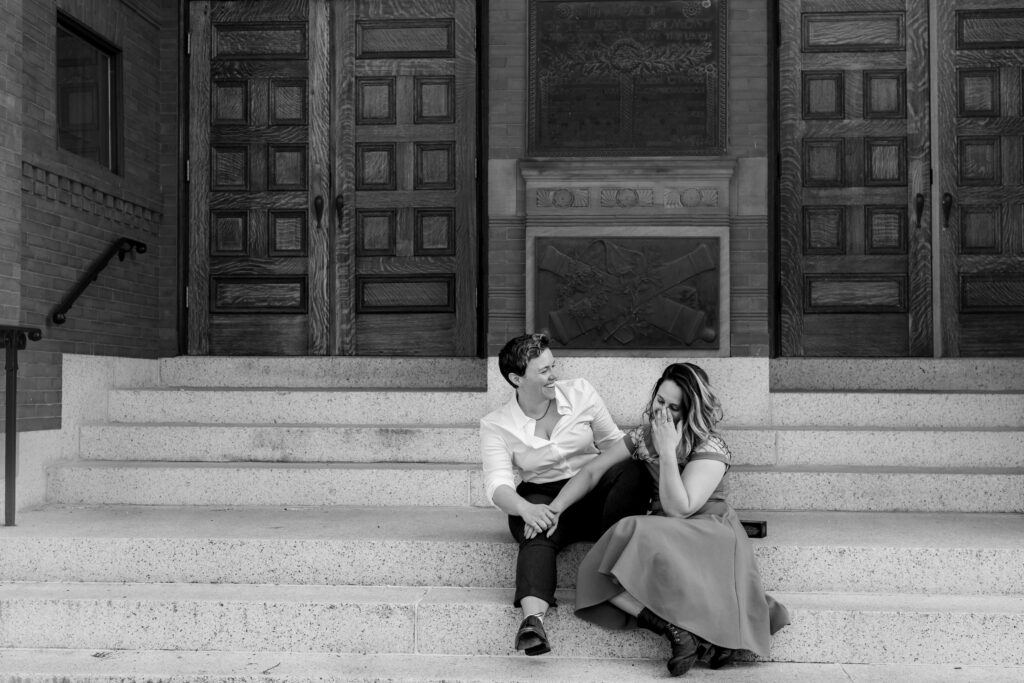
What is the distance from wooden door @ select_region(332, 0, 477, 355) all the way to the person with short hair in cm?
342

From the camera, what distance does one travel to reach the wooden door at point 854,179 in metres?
7.86

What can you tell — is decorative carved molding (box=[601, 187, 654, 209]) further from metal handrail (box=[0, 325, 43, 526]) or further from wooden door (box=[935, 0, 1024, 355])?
metal handrail (box=[0, 325, 43, 526])

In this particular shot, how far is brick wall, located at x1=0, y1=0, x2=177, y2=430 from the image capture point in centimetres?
596

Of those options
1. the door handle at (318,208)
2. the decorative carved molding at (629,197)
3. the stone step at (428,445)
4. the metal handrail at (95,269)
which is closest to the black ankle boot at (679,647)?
the stone step at (428,445)

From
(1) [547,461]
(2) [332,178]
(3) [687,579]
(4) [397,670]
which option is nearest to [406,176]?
(2) [332,178]

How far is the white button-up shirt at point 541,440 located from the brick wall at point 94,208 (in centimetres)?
284

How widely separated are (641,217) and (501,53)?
54.4 inches

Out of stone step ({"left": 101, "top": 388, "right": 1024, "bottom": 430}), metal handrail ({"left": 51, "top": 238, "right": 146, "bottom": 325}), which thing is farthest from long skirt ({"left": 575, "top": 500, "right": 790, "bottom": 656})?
metal handrail ({"left": 51, "top": 238, "right": 146, "bottom": 325})

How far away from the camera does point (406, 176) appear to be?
8.01m

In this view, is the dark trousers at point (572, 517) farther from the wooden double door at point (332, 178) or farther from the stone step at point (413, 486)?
the wooden double door at point (332, 178)

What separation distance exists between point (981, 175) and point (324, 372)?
5019mm

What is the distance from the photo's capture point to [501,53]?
675 centimetres

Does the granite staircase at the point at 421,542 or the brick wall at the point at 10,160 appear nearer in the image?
the granite staircase at the point at 421,542

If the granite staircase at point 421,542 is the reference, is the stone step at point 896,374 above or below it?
above
